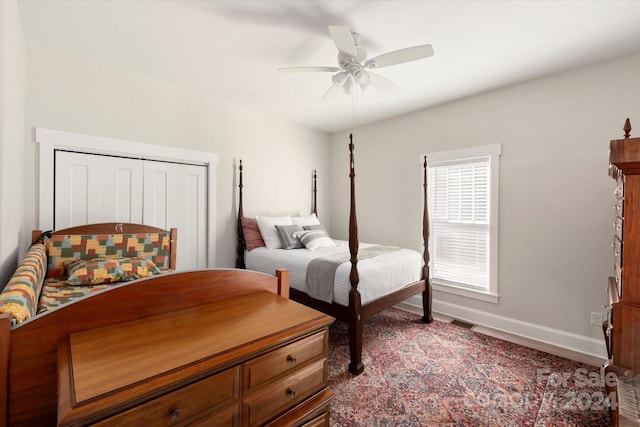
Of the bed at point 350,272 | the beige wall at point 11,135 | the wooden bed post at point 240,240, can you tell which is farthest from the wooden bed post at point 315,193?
the beige wall at point 11,135

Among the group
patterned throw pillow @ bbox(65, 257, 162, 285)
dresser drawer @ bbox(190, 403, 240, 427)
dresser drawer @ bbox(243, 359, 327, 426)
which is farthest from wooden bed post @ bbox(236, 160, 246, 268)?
dresser drawer @ bbox(190, 403, 240, 427)

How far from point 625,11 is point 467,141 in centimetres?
155

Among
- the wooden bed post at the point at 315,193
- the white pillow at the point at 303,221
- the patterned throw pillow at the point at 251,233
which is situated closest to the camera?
the patterned throw pillow at the point at 251,233

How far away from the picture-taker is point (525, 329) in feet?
9.43

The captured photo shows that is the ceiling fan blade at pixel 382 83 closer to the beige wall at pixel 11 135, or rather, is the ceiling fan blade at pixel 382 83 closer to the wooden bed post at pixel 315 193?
the beige wall at pixel 11 135

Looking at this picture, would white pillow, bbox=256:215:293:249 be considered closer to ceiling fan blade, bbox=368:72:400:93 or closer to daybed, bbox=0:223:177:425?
daybed, bbox=0:223:177:425

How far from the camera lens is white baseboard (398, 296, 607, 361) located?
2518mm

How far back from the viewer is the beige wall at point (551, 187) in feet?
8.12

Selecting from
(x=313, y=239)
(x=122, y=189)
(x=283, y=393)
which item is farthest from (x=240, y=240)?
(x=283, y=393)

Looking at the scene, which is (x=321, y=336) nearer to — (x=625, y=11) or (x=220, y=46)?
(x=220, y=46)

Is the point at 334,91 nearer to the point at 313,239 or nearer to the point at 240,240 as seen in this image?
the point at 313,239

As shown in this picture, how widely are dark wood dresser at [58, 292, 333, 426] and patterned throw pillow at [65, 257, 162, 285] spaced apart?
1.30 m

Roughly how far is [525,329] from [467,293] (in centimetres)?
62

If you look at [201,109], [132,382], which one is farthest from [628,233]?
[201,109]
